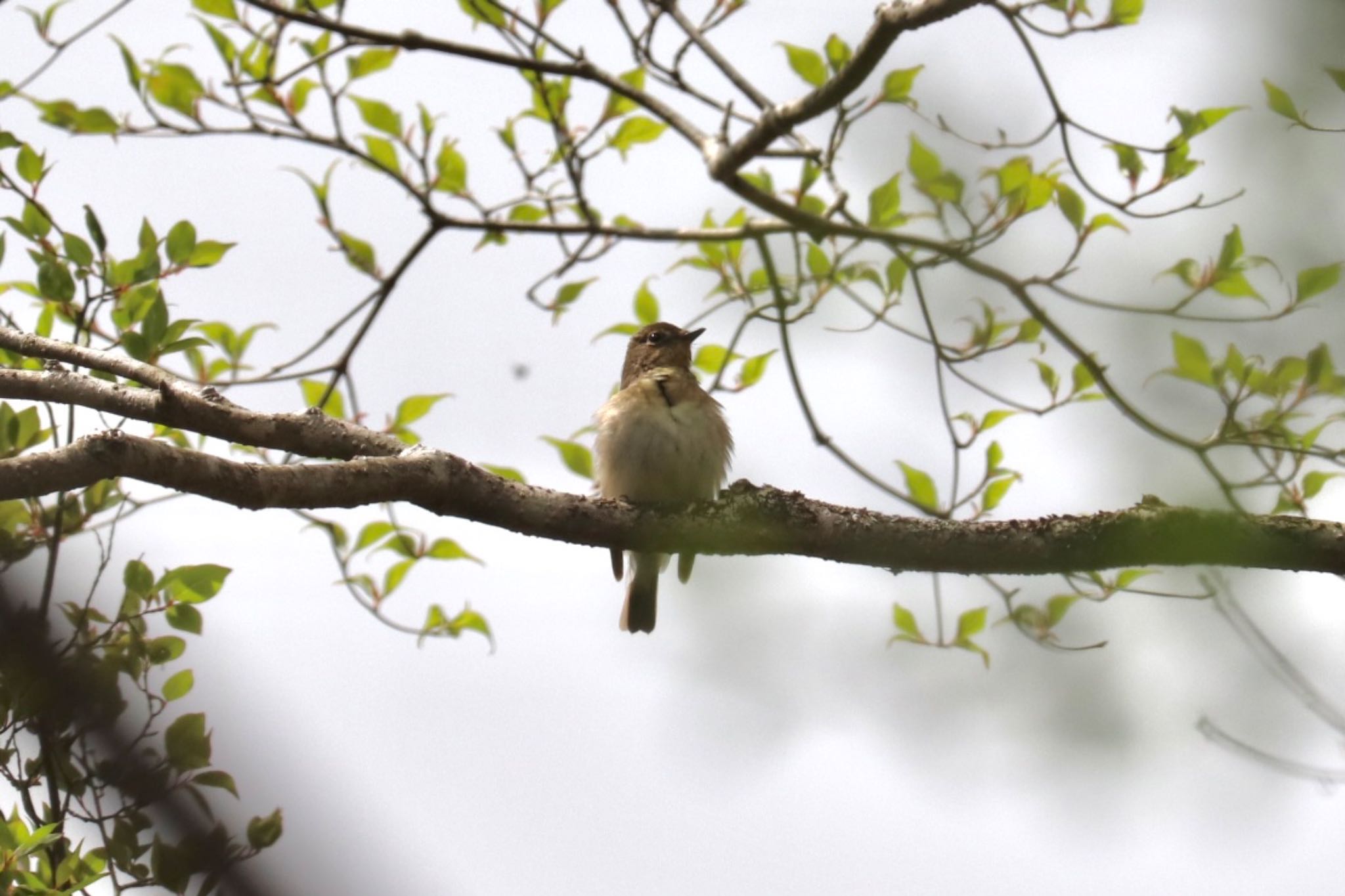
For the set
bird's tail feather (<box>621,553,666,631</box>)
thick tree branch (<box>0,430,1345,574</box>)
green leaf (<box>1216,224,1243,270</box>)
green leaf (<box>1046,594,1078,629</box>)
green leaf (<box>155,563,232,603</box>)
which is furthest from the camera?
bird's tail feather (<box>621,553,666,631</box>)

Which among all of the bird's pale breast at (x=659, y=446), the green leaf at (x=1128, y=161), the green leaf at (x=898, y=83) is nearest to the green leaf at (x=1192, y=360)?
the green leaf at (x=898, y=83)

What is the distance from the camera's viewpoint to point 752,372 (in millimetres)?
5570

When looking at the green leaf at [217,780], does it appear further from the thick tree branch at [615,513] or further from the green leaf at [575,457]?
the green leaf at [575,457]

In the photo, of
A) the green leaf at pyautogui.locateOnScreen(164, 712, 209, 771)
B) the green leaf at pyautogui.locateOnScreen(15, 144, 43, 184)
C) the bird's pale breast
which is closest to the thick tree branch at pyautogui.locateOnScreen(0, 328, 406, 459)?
the green leaf at pyautogui.locateOnScreen(15, 144, 43, 184)

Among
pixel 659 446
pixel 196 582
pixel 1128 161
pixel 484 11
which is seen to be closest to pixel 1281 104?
pixel 1128 161

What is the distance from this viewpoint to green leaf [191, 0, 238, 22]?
5445 millimetres

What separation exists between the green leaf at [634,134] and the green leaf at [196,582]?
2.69m

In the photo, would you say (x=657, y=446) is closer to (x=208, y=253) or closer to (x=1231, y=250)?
(x=208, y=253)

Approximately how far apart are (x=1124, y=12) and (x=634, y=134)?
3.71 metres

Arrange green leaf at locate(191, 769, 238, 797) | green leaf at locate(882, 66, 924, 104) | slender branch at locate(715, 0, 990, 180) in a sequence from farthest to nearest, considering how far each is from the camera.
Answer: slender branch at locate(715, 0, 990, 180), green leaf at locate(882, 66, 924, 104), green leaf at locate(191, 769, 238, 797)

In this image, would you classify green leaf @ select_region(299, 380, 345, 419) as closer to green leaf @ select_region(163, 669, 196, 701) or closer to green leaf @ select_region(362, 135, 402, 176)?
green leaf @ select_region(362, 135, 402, 176)

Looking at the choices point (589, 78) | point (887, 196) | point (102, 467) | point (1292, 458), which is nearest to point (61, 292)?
point (102, 467)

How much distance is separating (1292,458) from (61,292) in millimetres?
4131

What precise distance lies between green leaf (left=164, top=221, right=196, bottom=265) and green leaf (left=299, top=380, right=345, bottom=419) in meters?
Result: 0.79
